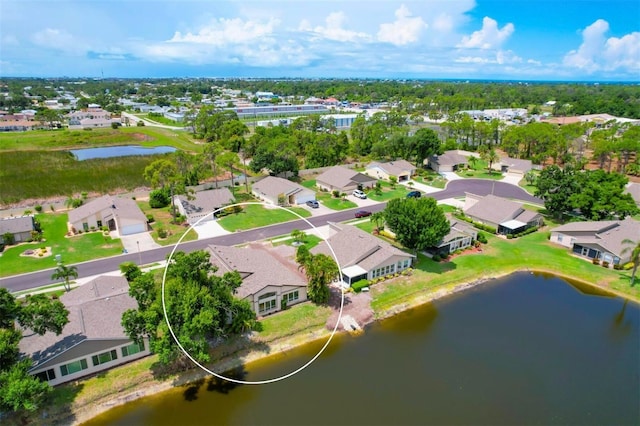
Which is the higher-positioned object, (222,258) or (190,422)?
(222,258)

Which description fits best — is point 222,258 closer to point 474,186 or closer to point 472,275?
point 472,275

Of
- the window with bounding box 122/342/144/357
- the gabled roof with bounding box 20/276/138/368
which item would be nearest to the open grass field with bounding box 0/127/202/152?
the gabled roof with bounding box 20/276/138/368

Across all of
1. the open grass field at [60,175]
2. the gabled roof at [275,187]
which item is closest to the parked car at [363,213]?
the gabled roof at [275,187]

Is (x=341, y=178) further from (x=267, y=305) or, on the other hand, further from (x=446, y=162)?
(x=267, y=305)

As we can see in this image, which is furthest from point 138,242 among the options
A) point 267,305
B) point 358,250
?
point 358,250

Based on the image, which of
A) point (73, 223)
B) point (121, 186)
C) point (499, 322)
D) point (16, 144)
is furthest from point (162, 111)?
point (499, 322)

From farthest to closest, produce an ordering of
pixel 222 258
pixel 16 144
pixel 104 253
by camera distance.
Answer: pixel 16 144, pixel 104 253, pixel 222 258
